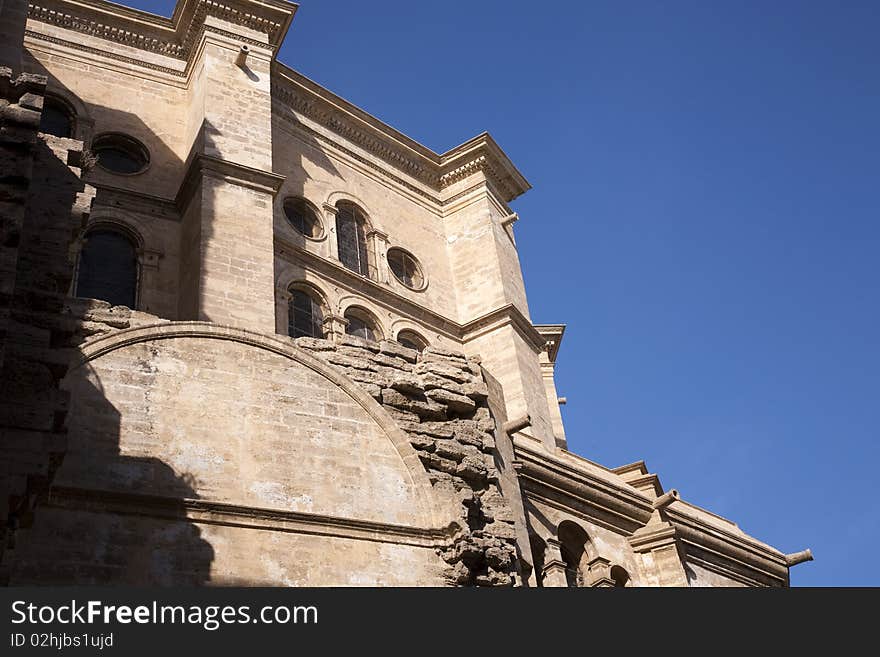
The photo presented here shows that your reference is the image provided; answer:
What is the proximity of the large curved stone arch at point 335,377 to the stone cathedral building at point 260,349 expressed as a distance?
0.9 inches

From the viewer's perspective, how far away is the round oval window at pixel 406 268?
22547 mm

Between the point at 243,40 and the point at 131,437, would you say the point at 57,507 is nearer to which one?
the point at 131,437

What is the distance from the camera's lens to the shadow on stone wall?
7.48 meters

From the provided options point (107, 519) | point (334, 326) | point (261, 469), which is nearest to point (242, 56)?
point (334, 326)

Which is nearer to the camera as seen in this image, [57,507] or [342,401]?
[57,507]

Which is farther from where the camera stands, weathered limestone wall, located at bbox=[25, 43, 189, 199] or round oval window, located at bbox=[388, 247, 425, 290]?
round oval window, located at bbox=[388, 247, 425, 290]

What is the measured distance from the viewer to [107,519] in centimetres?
788

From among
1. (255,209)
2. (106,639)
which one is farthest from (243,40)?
(106,639)

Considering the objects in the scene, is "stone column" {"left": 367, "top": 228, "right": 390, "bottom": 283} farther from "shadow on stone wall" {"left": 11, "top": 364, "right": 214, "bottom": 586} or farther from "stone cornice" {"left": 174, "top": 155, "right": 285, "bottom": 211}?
"shadow on stone wall" {"left": 11, "top": 364, "right": 214, "bottom": 586}

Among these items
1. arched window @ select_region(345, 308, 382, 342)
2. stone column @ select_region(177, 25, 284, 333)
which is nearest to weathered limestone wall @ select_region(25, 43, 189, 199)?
stone column @ select_region(177, 25, 284, 333)

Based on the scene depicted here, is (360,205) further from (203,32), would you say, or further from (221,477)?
(221,477)

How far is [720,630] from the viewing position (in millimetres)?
6734

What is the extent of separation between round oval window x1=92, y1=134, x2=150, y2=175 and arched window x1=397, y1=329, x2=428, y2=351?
6143 millimetres

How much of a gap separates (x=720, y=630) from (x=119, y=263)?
13233 millimetres
